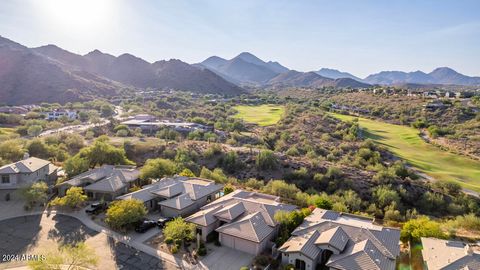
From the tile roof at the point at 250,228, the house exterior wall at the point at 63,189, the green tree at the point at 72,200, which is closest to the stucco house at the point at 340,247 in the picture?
the tile roof at the point at 250,228

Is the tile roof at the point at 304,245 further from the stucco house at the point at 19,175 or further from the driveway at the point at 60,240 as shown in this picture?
the stucco house at the point at 19,175

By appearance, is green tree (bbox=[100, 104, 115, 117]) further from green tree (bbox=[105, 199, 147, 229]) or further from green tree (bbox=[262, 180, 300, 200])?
green tree (bbox=[105, 199, 147, 229])

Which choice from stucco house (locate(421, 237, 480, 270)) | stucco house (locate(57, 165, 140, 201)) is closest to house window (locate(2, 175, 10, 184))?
stucco house (locate(57, 165, 140, 201))

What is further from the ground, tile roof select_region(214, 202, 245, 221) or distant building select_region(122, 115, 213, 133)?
tile roof select_region(214, 202, 245, 221)

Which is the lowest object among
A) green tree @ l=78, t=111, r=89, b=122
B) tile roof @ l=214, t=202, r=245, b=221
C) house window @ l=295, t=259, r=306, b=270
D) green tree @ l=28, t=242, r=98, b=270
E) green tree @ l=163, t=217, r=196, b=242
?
green tree @ l=78, t=111, r=89, b=122

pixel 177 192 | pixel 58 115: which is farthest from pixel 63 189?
pixel 58 115

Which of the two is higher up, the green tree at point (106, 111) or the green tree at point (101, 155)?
the green tree at point (101, 155)
